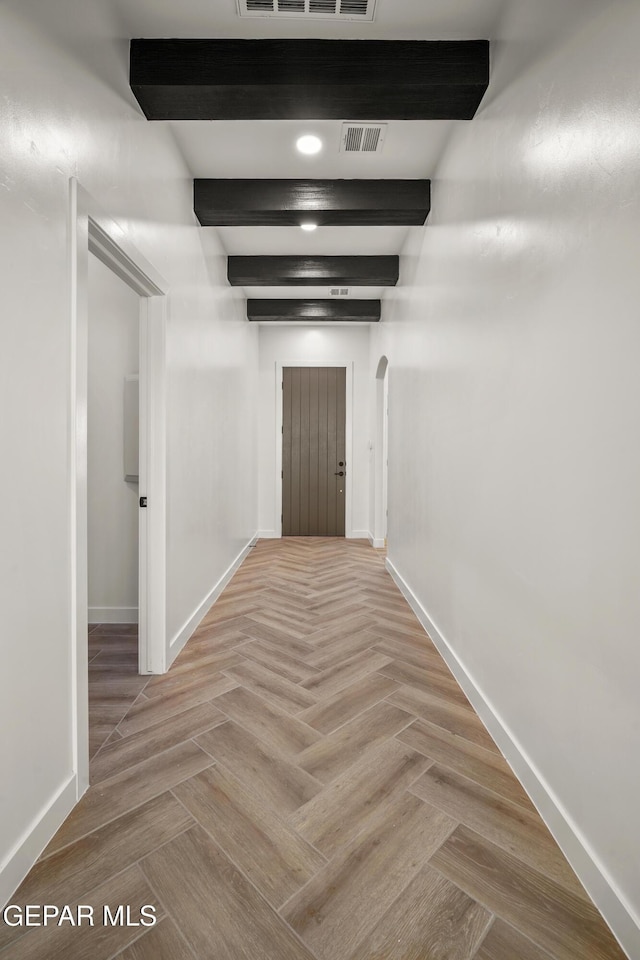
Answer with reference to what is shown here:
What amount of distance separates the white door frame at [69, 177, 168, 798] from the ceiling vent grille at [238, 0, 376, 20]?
101cm

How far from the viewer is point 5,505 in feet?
4.33

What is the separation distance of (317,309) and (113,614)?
12.9 feet

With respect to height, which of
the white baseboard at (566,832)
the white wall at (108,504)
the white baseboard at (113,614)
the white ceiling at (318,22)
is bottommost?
the white baseboard at (113,614)

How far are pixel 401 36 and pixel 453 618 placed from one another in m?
2.76

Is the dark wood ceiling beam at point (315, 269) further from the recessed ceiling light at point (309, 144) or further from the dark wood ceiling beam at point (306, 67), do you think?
the dark wood ceiling beam at point (306, 67)

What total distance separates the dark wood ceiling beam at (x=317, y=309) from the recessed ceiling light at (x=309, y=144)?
2.79m

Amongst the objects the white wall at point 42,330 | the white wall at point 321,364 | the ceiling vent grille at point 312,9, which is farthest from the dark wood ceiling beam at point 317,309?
the ceiling vent grille at point 312,9

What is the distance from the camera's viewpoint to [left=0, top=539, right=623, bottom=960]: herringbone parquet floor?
123 cm

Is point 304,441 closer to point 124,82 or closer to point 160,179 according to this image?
point 160,179

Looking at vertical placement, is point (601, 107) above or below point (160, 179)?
below

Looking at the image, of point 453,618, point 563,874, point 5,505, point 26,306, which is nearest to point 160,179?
point 26,306

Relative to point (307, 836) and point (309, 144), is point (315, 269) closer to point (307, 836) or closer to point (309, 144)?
point (309, 144)

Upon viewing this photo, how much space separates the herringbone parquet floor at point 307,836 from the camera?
1233mm

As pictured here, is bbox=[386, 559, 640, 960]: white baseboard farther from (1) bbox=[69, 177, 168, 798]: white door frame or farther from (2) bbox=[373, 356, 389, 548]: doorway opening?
(2) bbox=[373, 356, 389, 548]: doorway opening
